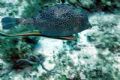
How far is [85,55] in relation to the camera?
12.6ft

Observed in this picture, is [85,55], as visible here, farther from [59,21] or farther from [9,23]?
[9,23]

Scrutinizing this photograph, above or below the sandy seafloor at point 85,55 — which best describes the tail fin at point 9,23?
above

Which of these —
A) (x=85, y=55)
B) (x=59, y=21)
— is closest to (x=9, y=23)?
(x=59, y=21)

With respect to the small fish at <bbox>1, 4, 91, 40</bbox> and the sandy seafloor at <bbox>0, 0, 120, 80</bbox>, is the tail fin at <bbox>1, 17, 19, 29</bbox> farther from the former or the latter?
the sandy seafloor at <bbox>0, 0, 120, 80</bbox>

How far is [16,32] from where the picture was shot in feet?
12.8

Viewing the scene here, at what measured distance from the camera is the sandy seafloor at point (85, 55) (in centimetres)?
354

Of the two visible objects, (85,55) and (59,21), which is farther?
(59,21)

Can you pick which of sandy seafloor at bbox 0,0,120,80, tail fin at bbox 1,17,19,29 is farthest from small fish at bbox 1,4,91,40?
sandy seafloor at bbox 0,0,120,80

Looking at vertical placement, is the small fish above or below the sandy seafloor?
above

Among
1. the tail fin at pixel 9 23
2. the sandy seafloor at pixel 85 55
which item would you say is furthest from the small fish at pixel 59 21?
the sandy seafloor at pixel 85 55

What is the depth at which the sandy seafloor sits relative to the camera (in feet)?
11.6

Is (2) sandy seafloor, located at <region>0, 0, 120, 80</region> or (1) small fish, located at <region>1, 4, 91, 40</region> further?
(1) small fish, located at <region>1, 4, 91, 40</region>

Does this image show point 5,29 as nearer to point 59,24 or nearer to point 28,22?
point 28,22

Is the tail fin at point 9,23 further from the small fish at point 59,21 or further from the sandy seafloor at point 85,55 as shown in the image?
the sandy seafloor at point 85,55
